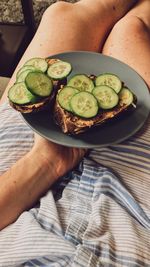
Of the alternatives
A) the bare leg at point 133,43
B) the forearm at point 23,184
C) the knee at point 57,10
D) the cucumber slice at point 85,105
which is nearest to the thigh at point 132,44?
the bare leg at point 133,43

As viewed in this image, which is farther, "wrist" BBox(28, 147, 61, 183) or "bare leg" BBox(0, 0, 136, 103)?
"bare leg" BBox(0, 0, 136, 103)

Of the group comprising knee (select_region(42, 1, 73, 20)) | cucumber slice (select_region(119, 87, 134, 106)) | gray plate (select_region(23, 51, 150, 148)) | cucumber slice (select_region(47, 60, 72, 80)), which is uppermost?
knee (select_region(42, 1, 73, 20))

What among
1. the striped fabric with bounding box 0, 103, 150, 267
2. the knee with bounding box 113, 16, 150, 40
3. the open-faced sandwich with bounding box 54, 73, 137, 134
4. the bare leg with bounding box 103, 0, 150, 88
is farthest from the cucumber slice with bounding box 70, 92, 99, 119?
the knee with bounding box 113, 16, 150, 40

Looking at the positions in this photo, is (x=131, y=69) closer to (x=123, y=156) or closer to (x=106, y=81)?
(x=106, y=81)

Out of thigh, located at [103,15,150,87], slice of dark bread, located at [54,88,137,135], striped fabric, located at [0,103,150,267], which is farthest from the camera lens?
thigh, located at [103,15,150,87]

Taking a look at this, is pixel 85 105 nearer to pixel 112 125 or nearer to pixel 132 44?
pixel 112 125

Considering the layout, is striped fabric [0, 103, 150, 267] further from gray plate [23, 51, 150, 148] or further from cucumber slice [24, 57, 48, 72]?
cucumber slice [24, 57, 48, 72]

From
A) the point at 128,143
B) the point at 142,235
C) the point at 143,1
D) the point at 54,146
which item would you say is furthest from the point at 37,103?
the point at 143,1
